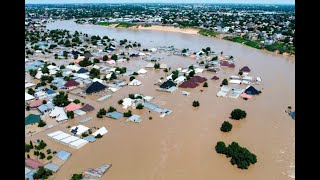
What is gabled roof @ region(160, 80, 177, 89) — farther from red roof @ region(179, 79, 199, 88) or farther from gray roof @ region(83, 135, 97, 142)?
gray roof @ region(83, 135, 97, 142)

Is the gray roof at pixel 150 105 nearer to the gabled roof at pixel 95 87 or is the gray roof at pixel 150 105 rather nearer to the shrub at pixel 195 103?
the shrub at pixel 195 103

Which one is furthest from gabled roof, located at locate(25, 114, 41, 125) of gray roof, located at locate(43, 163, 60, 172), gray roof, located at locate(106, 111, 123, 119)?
gray roof, located at locate(43, 163, 60, 172)

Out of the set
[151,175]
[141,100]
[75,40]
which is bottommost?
[151,175]

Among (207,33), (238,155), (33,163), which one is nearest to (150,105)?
(238,155)

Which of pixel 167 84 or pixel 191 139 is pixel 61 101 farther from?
pixel 191 139

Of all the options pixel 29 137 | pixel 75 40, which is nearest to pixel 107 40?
pixel 75 40
